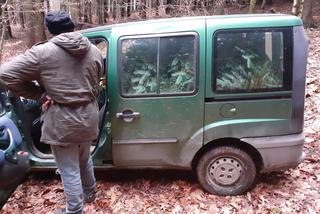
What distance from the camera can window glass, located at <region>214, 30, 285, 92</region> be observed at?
149 inches

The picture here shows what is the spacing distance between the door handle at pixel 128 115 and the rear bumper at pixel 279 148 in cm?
115

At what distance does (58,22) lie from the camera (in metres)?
3.18

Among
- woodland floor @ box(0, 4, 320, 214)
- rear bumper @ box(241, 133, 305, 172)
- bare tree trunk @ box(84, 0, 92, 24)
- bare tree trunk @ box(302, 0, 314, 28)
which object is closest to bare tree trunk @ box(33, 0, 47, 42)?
woodland floor @ box(0, 4, 320, 214)

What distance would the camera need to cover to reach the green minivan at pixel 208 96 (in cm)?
380

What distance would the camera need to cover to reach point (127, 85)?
3930 mm

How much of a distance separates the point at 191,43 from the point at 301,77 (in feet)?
3.78

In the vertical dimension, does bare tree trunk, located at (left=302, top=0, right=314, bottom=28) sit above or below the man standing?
above

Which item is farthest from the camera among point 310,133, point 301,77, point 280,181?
point 310,133

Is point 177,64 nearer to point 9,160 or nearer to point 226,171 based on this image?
point 226,171

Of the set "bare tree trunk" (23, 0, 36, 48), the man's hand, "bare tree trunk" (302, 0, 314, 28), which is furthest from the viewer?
"bare tree trunk" (302, 0, 314, 28)

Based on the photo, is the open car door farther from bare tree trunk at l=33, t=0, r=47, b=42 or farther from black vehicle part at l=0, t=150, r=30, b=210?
bare tree trunk at l=33, t=0, r=47, b=42

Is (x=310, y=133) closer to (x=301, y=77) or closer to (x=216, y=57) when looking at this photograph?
(x=301, y=77)

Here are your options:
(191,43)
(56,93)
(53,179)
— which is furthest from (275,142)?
(53,179)

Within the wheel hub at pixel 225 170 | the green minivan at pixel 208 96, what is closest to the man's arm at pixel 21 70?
the green minivan at pixel 208 96
